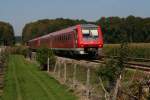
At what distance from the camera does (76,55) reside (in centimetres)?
4100

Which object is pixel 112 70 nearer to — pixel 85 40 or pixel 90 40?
pixel 85 40

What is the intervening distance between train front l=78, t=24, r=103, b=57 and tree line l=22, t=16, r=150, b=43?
2.75 metres

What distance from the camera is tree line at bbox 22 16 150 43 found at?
66.6 feet

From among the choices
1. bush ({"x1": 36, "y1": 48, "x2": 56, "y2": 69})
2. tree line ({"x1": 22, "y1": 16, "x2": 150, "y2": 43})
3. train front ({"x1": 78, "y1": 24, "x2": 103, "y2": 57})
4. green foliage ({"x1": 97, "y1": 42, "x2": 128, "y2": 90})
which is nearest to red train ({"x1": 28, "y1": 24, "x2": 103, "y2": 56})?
train front ({"x1": 78, "y1": 24, "x2": 103, "y2": 57})

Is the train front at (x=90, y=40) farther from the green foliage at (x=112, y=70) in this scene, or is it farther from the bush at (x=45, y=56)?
the green foliage at (x=112, y=70)

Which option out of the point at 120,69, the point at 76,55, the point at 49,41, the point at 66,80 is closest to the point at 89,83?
the point at 120,69

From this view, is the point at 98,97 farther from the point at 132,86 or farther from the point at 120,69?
the point at 132,86

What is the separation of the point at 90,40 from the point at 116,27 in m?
7.05

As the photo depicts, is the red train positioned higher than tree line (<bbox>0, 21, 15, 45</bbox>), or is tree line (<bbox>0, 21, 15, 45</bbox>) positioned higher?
tree line (<bbox>0, 21, 15, 45</bbox>)

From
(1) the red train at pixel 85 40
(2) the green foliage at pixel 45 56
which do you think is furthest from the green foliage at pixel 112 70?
(1) the red train at pixel 85 40

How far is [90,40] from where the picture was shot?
4000cm

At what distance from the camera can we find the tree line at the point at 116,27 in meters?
20.3

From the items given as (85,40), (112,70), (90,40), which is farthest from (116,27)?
(112,70)

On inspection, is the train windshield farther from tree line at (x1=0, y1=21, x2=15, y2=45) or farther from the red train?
tree line at (x1=0, y1=21, x2=15, y2=45)
